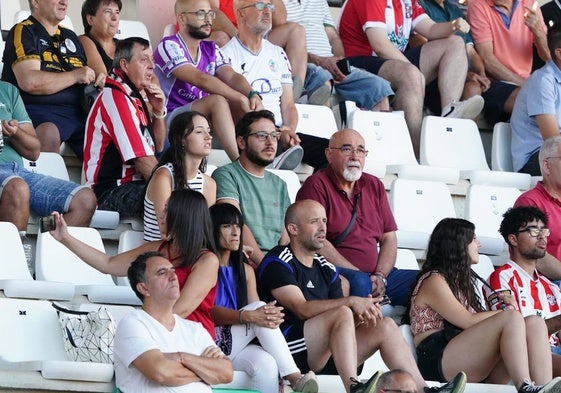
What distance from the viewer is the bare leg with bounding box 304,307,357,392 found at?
599 centimetres

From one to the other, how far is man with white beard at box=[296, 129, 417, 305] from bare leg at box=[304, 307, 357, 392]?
918 mm

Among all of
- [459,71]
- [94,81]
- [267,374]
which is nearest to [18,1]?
[94,81]

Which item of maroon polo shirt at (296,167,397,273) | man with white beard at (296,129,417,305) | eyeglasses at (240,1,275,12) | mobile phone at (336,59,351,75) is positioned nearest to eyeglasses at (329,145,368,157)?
man with white beard at (296,129,417,305)

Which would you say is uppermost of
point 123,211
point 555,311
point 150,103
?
point 150,103

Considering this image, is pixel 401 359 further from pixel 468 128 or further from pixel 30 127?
pixel 468 128

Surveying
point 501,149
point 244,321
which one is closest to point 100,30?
point 501,149

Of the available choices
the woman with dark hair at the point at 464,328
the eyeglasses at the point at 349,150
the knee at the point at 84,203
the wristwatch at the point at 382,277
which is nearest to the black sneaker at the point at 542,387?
the woman with dark hair at the point at 464,328

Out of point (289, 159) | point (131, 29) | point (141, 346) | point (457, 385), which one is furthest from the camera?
point (131, 29)

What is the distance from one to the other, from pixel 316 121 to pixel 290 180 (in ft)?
2.89

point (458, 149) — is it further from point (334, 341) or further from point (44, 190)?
point (334, 341)

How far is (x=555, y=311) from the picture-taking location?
23.6 ft

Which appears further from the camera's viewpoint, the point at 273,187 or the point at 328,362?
the point at 273,187

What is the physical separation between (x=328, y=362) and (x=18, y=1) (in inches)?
160

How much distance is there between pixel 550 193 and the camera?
7.86 meters
